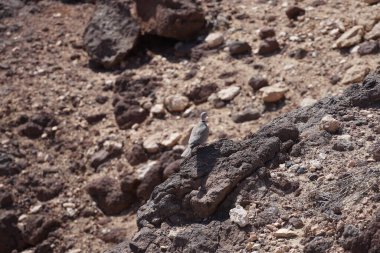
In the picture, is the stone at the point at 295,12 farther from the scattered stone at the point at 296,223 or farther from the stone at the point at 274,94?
the scattered stone at the point at 296,223

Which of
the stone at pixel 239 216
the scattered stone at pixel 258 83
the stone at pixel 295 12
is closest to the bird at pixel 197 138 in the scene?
the stone at pixel 239 216

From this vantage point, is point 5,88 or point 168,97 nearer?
point 168,97

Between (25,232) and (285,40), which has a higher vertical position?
(285,40)

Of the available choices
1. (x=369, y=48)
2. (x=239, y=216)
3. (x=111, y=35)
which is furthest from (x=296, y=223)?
(x=111, y=35)

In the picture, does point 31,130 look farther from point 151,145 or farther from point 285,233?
point 285,233

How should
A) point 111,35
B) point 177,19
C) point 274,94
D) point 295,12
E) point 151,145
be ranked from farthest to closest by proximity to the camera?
point 111,35 → point 177,19 → point 295,12 → point 151,145 → point 274,94

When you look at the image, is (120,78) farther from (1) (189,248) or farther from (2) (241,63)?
(1) (189,248)

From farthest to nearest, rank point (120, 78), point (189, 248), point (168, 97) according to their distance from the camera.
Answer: point (120, 78), point (168, 97), point (189, 248)

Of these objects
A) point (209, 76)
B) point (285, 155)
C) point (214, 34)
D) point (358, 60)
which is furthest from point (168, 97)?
point (285, 155)
